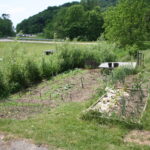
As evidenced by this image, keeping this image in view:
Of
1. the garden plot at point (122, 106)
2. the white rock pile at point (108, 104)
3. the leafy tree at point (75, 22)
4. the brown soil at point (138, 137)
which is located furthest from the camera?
the leafy tree at point (75, 22)

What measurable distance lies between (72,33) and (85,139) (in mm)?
37808

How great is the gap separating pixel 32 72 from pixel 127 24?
809 cm

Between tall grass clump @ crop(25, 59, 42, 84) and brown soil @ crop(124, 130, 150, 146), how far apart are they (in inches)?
208

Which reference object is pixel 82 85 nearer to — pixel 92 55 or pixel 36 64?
pixel 36 64

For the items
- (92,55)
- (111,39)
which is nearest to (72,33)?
(111,39)

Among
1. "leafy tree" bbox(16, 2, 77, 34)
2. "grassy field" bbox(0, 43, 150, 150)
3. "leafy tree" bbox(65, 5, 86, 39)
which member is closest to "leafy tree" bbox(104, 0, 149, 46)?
"grassy field" bbox(0, 43, 150, 150)

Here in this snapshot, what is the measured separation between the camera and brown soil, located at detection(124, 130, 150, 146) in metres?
3.83

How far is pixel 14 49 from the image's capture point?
8430 millimetres

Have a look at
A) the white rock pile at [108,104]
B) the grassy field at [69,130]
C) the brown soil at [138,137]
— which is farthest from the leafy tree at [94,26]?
the brown soil at [138,137]

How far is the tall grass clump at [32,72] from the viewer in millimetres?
8594

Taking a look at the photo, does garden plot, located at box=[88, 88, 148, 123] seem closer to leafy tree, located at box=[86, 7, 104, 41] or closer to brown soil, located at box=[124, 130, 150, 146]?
brown soil, located at box=[124, 130, 150, 146]

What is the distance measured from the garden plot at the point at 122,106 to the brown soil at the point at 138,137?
32 centimetres

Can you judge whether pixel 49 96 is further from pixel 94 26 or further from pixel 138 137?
pixel 94 26

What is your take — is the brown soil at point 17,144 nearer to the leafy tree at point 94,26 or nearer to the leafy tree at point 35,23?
the leafy tree at point 94,26
